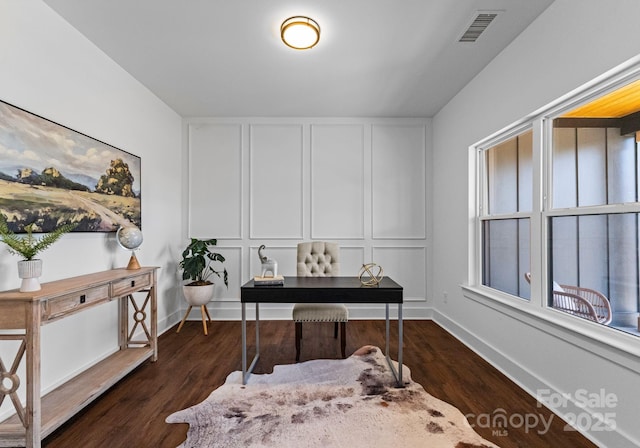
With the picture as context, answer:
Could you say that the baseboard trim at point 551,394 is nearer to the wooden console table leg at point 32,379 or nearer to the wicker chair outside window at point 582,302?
the wicker chair outside window at point 582,302

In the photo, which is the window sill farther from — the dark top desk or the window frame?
the dark top desk

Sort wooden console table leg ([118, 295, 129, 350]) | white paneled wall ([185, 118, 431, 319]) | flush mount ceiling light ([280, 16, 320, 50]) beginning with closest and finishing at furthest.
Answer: flush mount ceiling light ([280, 16, 320, 50]) → wooden console table leg ([118, 295, 129, 350]) → white paneled wall ([185, 118, 431, 319])

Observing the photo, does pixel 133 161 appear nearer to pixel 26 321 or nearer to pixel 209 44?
pixel 209 44

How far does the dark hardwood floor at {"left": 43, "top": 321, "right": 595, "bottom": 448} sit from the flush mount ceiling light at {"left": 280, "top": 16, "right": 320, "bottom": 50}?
8.86ft

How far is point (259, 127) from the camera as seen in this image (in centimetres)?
454

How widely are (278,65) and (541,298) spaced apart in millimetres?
2960

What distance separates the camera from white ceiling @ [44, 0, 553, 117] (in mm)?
2299

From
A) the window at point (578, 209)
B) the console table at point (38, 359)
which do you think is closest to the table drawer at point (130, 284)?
the console table at point (38, 359)

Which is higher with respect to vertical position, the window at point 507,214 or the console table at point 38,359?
the window at point 507,214

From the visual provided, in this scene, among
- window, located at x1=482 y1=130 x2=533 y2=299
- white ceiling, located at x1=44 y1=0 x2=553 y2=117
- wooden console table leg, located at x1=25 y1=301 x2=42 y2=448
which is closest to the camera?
wooden console table leg, located at x1=25 y1=301 x2=42 y2=448

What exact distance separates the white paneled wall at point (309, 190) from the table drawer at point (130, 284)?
1644 millimetres

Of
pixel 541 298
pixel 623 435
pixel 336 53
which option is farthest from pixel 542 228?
pixel 336 53

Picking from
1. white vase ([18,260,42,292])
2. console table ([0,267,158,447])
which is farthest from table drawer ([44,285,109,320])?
white vase ([18,260,42,292])

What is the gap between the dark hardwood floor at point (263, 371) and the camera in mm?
1949
